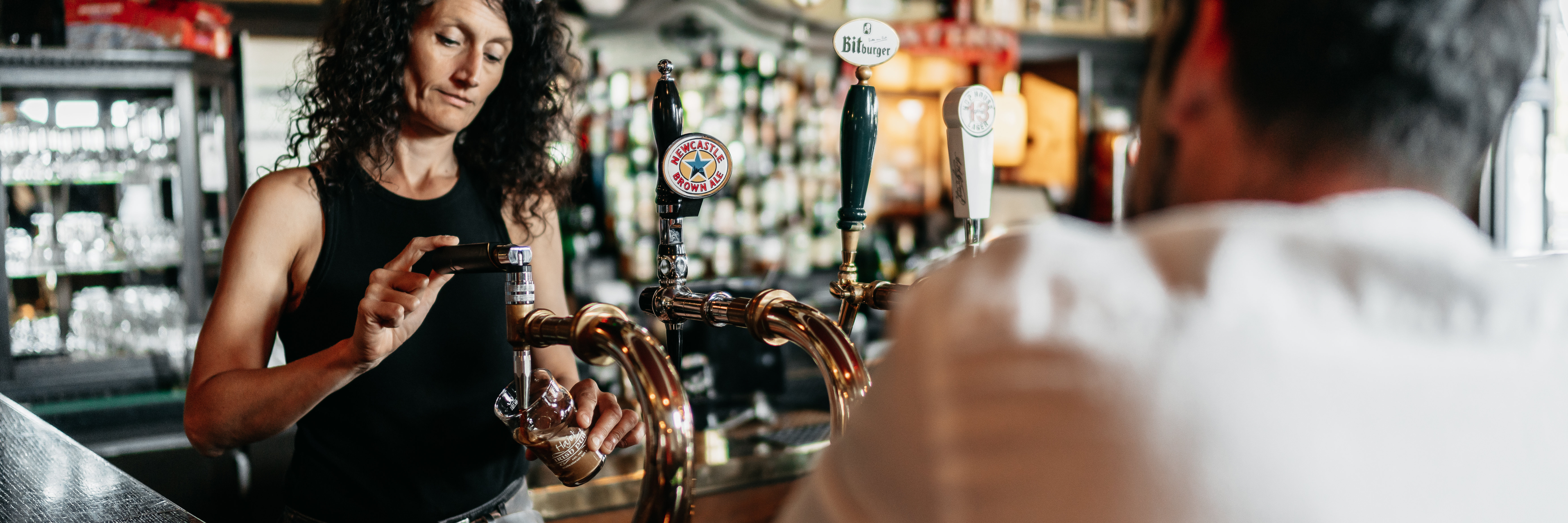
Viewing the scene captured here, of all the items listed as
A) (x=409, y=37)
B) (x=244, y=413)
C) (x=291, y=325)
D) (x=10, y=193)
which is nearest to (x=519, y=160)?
(x=409, y=37)

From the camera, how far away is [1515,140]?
512cm

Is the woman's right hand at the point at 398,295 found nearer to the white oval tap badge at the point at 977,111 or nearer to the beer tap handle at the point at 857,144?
the beer tap handle at the point at 857,144

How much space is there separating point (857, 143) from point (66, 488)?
93 cm

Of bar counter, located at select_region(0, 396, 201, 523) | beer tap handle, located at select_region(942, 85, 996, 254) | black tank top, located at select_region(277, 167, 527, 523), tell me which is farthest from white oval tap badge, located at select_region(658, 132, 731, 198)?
bar counter, located at select_region(0, 396, 201, 523)

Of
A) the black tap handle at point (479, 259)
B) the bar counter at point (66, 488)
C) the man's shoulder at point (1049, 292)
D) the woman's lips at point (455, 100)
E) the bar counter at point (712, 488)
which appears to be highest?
the woman's lips at point (455, 100)

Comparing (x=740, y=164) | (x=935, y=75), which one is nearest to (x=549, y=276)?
(x=740, y=164)

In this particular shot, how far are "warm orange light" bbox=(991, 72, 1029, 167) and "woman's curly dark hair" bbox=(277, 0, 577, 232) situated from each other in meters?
4.60

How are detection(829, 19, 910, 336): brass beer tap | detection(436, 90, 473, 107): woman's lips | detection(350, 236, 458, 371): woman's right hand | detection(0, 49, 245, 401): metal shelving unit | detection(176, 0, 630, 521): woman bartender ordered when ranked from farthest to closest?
detection(0, 49, 245, 401): metal shelving unit
detection(436, 90, 473, 107): woman's lips
detection(176, 0, 630, 521): woman bartender
detection(829, 19, 910, 336): brass beer tap
detection(350, 236, 458, 371): woman's right hand

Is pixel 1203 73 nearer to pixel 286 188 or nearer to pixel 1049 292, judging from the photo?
pixel 1049 292

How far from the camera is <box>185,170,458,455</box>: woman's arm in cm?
109

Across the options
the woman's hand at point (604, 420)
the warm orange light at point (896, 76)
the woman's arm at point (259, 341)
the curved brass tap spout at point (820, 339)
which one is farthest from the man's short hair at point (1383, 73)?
the warm orange light at point (896, 76)

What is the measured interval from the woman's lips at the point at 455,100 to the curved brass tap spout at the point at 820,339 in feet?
1.75

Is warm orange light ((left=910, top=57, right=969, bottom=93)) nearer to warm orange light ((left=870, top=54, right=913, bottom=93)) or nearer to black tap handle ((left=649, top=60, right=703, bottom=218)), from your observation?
warm orange light ((left=870, top=54, right=913, bottom=93))

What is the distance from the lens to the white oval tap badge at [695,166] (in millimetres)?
1009
